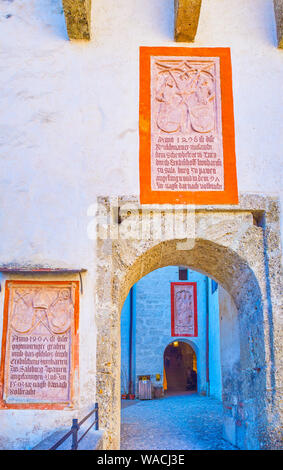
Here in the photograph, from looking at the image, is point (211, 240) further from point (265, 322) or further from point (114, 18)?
point (114, 18)

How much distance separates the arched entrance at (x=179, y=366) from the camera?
17.4 meters

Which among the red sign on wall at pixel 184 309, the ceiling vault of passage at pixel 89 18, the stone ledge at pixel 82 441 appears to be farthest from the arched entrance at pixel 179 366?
the ceiling vault of passage at pixel 89 18

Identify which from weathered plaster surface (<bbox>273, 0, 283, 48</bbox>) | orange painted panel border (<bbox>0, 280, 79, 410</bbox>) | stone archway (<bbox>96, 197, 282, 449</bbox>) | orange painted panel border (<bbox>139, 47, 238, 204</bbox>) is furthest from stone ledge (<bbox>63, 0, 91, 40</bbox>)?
orange painted panel border (<bbox>0, 280, 79, 410</bbox>)

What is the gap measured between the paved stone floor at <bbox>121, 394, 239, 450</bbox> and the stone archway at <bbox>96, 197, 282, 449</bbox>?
1079mm

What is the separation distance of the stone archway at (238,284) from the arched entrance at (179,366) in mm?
12686

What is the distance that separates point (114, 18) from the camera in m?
5.21

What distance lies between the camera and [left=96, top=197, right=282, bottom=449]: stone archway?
427cm

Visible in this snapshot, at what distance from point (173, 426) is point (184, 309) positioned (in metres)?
6.32

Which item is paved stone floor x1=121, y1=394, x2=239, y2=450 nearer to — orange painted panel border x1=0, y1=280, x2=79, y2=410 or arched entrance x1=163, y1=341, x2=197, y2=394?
orange painted panel border x1=0, y1=280, x2=79, y2=410

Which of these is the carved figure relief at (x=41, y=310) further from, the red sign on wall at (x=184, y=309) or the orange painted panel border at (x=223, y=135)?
the red sign on wall at (x=184, y=309)

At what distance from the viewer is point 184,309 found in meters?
13.5

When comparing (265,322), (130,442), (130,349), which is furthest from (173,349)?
(265,322)

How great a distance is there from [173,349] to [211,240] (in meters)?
14.6

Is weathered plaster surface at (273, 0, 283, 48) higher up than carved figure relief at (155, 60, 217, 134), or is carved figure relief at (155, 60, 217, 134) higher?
weathered plaster surface at (273, 0, 283, 48)
